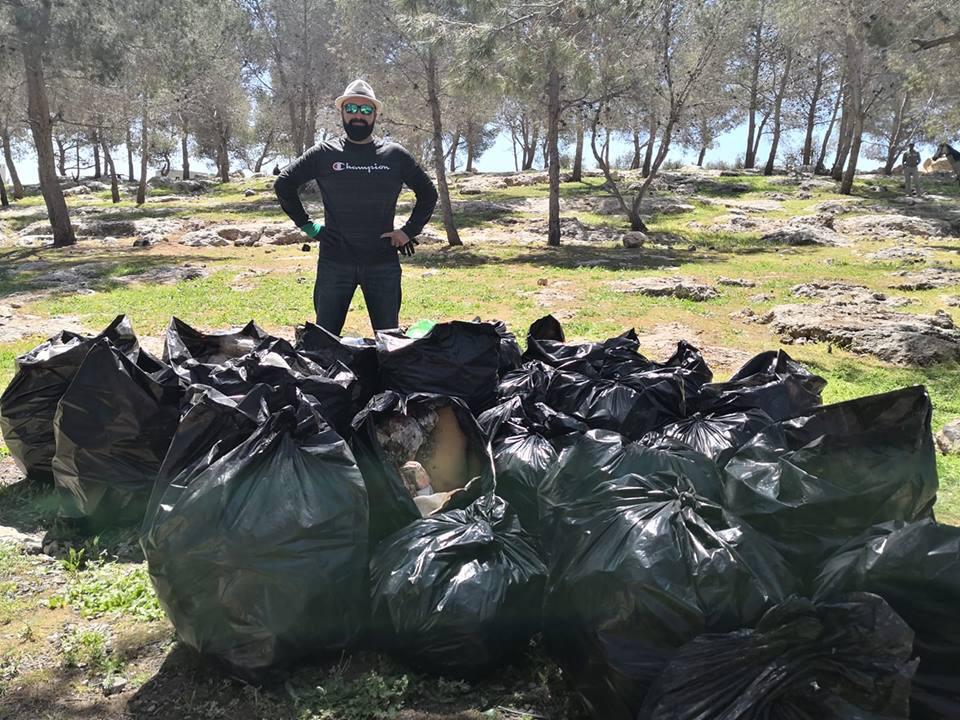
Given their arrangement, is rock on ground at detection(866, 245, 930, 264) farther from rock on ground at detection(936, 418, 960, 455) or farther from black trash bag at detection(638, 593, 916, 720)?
black trash bag at detection(638, 593, 916, 720)

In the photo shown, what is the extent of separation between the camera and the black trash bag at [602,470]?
103 inches

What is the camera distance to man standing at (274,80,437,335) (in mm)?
4340

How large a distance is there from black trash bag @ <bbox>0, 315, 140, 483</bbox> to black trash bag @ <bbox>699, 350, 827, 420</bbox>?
9.00 ft

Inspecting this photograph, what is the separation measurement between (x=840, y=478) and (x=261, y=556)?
74.1 inches

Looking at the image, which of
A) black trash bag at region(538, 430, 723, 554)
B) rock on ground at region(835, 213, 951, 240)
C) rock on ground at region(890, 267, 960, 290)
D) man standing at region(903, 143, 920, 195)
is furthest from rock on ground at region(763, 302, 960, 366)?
man standing at region(903, 143, 920, 195)

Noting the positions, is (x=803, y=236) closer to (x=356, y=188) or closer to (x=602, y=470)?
(x=356, y=188)

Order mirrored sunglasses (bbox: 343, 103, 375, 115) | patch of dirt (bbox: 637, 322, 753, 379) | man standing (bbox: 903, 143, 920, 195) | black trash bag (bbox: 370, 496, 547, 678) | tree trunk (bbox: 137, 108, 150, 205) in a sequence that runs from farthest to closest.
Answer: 1. man standing (bbox: 903, 143, 920, 195)
2. tree trunk (bbox: 137, 108, 150, 205)
3. patch of dirt (bbox: 637, 322, 753, 379)
4. mirrored sunglasses (bbox: 343, 103, 375, 115)
5. black trash bag (bbox: 370, 496, 547, 678)

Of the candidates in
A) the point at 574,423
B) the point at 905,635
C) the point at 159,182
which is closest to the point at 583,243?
the point at 574,423

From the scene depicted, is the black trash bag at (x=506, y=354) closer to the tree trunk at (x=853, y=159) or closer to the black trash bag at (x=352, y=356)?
the black trash bag at (x=352, y=356)

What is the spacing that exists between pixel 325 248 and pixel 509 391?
5.10 feet

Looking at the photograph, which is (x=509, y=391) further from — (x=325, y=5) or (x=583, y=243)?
(x=325, y=5)

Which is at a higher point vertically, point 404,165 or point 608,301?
point 404,165

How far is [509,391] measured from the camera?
3693mm

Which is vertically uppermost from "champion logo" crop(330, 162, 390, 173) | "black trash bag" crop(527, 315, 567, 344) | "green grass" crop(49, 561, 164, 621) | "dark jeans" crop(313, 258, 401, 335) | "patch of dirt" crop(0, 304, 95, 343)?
"champion logo" crop(330, 162, 390, 173)
